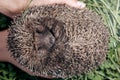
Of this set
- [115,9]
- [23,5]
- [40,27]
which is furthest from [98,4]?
[40,27]

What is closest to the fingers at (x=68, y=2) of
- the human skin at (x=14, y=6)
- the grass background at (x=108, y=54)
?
the human skin at (x=14, y=6)

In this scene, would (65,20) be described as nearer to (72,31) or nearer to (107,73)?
(72,31)

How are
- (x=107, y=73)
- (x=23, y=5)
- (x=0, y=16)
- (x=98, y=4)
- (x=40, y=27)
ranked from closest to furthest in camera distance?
(x=40, y=27) < (x=23, y=5) < (x=98, y=4) < (x=107, y=73) < (x=0, y=16)

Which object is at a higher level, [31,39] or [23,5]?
[23,5]

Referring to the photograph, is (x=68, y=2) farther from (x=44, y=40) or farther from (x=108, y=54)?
(x=108, y=54)

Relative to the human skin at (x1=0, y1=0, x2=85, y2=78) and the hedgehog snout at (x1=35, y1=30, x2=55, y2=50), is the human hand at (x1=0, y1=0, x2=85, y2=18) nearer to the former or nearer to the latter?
the human skin at (x1=0, y1=0, x2=85, y2=78)

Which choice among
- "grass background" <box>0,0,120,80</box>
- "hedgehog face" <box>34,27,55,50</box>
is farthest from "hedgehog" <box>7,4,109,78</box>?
"grass background" <box>0,0,120,80</box>

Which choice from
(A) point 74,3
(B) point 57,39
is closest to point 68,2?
(A) point 74,3
